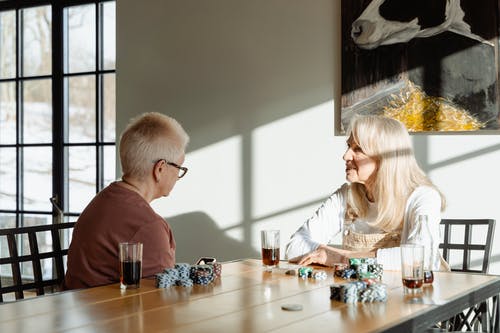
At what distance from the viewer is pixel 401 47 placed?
13.1 ft

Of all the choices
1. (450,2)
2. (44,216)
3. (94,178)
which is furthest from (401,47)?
(44,216)

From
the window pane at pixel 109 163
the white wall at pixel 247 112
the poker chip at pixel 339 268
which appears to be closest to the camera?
the poker chip at pixel 339 268

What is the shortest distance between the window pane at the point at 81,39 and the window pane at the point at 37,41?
0.64ft

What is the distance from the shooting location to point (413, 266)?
202 centimetres

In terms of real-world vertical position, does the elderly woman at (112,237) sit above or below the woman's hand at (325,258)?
above

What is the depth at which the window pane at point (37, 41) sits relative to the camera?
5676mm

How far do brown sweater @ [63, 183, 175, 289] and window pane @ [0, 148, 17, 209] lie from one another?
3.73 metres

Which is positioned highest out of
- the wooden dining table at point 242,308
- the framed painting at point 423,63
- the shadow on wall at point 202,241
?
the framed painting at point 423,63

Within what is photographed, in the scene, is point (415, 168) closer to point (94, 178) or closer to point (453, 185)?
point (453, 185)

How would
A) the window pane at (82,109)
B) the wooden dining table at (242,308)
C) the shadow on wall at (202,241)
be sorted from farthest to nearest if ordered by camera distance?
the window pane at (82,109)
the shadow on wall at (202,241)
the wooden dining table at (242,308)

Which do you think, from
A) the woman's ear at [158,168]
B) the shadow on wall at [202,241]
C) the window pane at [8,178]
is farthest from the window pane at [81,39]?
the woman's ear at [158,168]

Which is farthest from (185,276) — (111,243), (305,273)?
(305,273)

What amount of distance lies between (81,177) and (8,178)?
775mm

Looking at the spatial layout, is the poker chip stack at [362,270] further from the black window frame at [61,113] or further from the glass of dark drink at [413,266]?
the black window frame at [61,113]
